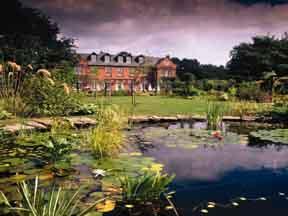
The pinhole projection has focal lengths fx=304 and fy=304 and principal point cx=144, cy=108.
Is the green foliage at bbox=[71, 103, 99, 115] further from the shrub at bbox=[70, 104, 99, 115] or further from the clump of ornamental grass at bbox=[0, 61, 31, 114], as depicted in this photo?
the clump of ornamental grass at bbox=[0, 61, 31, 114]

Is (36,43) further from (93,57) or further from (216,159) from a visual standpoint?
(93,57)

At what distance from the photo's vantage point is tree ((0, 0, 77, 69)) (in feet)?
48.1

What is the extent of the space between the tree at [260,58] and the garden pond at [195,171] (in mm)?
22093

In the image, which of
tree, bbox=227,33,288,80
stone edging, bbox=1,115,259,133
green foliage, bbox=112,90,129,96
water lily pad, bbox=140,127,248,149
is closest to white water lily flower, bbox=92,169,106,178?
water lily pad, bbox=140,127,248,149

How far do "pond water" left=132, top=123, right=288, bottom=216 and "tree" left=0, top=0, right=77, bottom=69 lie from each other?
37.8 ft

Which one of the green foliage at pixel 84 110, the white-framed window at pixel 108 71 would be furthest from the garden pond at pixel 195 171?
the white-framed window at pixel 108 71

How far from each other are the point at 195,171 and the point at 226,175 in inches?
13.2

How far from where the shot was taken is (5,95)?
18.6ft

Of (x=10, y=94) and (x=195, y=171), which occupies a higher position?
(x=10, y=94)

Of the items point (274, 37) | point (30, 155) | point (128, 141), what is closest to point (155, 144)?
point (128, 141)

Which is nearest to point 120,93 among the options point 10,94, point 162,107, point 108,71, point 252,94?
point 252,94

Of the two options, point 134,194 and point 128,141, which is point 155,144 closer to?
point 128,141

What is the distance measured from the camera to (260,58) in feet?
88.6

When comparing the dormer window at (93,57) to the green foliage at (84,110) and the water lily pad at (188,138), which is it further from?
the water lily pad at (188,138)
